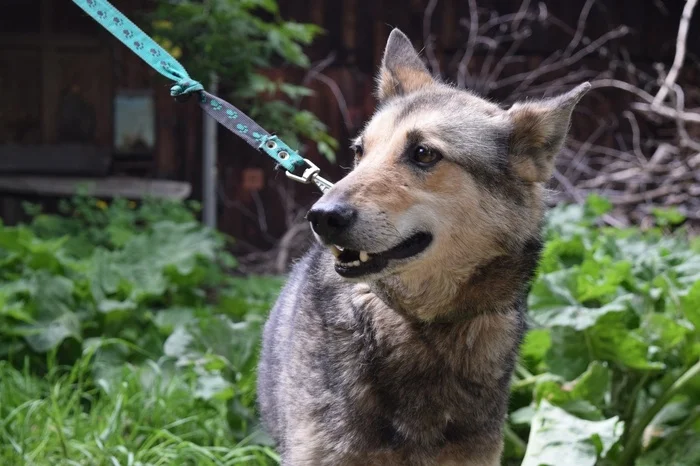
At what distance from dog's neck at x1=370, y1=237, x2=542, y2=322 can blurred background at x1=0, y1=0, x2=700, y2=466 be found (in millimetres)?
559

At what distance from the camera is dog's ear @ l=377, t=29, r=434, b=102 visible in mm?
2834

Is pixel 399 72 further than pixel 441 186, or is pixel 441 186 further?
pixel 399 72

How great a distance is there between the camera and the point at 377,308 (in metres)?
2.46

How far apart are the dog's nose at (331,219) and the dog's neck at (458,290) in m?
0.34

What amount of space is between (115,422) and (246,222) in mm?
4921

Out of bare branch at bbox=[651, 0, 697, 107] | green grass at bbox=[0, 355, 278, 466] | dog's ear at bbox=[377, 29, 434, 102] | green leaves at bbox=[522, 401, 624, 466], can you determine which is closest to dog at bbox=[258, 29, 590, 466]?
dog's ear at bbox=[377, 29, 434, 102]

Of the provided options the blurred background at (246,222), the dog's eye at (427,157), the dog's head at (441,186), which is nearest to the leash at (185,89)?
the dog's head at (441,186)

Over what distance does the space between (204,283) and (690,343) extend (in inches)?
132

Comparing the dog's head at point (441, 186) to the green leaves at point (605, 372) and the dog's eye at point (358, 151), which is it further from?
the green leaves at point (605, 372)

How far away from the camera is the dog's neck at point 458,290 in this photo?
7.81ft

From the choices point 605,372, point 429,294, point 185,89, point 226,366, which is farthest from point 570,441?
point 185,89

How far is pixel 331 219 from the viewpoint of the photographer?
6.92 feet

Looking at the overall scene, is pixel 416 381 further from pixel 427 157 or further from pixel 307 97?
pixel 307 97

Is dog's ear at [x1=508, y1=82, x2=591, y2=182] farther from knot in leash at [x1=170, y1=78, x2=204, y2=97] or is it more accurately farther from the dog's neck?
knot in leash at [x1=170, y1=78, x2=204, y2=97]
